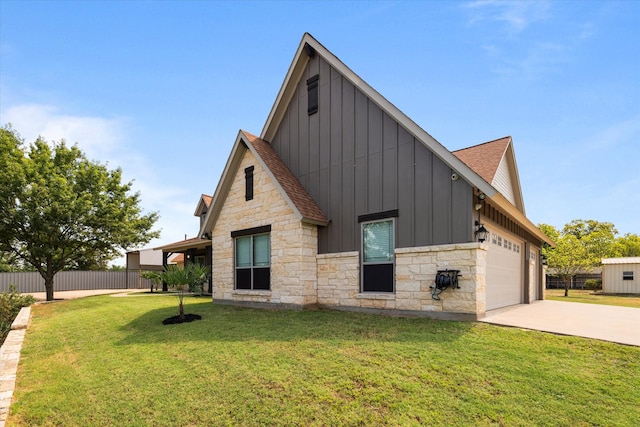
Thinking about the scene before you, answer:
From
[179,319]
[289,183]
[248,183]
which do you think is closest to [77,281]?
[248,183]

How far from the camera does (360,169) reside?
10352mm

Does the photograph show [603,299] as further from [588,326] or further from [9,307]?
[9,307]

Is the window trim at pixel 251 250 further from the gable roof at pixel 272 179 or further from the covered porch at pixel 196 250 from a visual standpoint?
the covered porch at pixel 196 250

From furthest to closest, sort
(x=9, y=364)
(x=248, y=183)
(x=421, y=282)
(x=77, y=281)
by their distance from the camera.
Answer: (x=77, y=281) < (x=248, y=183) < (x=421, y=282) < (x=9, y=364)

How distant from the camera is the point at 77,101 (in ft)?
37.1

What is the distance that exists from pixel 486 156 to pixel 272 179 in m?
8.18

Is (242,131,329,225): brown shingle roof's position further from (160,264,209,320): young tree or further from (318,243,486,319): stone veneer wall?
(160,264,209,320): young tree

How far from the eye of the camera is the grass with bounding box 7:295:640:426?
4113mm

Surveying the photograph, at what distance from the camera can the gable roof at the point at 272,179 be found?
10664mm

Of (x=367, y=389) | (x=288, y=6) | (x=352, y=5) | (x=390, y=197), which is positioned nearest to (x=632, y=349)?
(x=367, y=389)

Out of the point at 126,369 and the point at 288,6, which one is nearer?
the point at 126,369

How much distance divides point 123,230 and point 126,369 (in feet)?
57.1

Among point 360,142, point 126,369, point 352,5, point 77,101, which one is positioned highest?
point 352,5

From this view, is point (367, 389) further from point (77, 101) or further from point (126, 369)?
point (77, 101)
